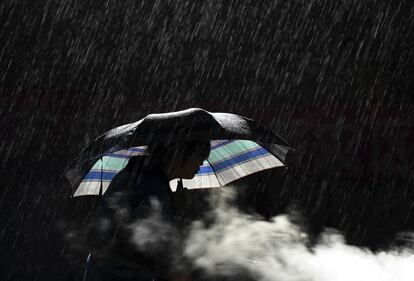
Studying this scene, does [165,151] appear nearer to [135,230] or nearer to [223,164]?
[135,230]

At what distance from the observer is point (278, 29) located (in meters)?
7.75

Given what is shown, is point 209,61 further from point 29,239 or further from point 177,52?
point 29,239

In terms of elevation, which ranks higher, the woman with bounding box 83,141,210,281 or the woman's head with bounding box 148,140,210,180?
the woman's head with bounding box 148,140,210,180

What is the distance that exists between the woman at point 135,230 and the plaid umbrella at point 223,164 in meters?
1.27

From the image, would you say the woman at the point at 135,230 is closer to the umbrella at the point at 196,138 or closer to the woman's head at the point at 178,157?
the woman's head at the point at 178,157

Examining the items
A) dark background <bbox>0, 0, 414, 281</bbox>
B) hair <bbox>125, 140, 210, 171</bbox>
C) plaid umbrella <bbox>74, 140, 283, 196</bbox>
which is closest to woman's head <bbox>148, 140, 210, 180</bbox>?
hair <bbox>125, 140, 210, 171</bbox>

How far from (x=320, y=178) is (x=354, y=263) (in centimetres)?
425

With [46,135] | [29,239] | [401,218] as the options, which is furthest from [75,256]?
[401,218]

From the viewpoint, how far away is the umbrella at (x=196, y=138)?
2.58 meters

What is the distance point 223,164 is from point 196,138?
1.34 metres

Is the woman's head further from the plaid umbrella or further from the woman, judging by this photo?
the plaid umbrella

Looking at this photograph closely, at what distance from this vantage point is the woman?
2193mm

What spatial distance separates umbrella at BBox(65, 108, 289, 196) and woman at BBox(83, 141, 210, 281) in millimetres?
207

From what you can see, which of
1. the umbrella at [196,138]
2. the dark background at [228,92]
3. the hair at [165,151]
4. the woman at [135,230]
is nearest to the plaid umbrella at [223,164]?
the umbrella at [196,138]
